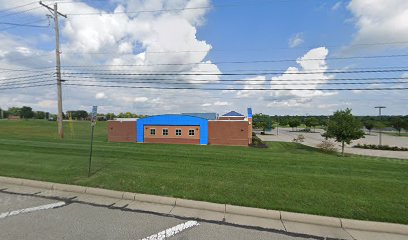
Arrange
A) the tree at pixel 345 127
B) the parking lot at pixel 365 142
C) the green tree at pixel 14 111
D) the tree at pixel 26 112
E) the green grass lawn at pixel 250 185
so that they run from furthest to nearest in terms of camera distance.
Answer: the green tree at pixel 14 111 < the tree at pixel 26 112 < the parking lot at pixel 365 142 < the tree at pixel 345 127 < the green grass lawn at pixel 250 185

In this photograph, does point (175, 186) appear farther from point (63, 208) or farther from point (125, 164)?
point (125, 164)

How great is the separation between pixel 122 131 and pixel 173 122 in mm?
7002

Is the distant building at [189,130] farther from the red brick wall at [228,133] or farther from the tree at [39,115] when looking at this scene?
the tree at [39,115]

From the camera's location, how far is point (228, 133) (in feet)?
88.5

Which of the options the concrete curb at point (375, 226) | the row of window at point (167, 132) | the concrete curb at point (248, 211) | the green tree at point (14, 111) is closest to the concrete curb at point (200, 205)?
the concrete curb at point (248, 211)

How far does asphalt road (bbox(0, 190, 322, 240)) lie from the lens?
4.15 metres

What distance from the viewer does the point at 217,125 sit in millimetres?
27125

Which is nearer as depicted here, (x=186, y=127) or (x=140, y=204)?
(x=140, y=204)

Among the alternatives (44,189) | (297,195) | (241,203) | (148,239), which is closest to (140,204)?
(148,239)

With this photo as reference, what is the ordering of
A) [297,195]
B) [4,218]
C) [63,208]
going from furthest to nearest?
A: 1. [297,195]
2. [63,208]
3. [4,218]

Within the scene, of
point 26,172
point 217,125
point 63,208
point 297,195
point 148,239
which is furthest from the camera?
point 217,125

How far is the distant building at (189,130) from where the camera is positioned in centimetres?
2688

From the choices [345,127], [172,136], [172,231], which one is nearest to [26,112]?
[172,136]

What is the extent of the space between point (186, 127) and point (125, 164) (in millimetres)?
17479
